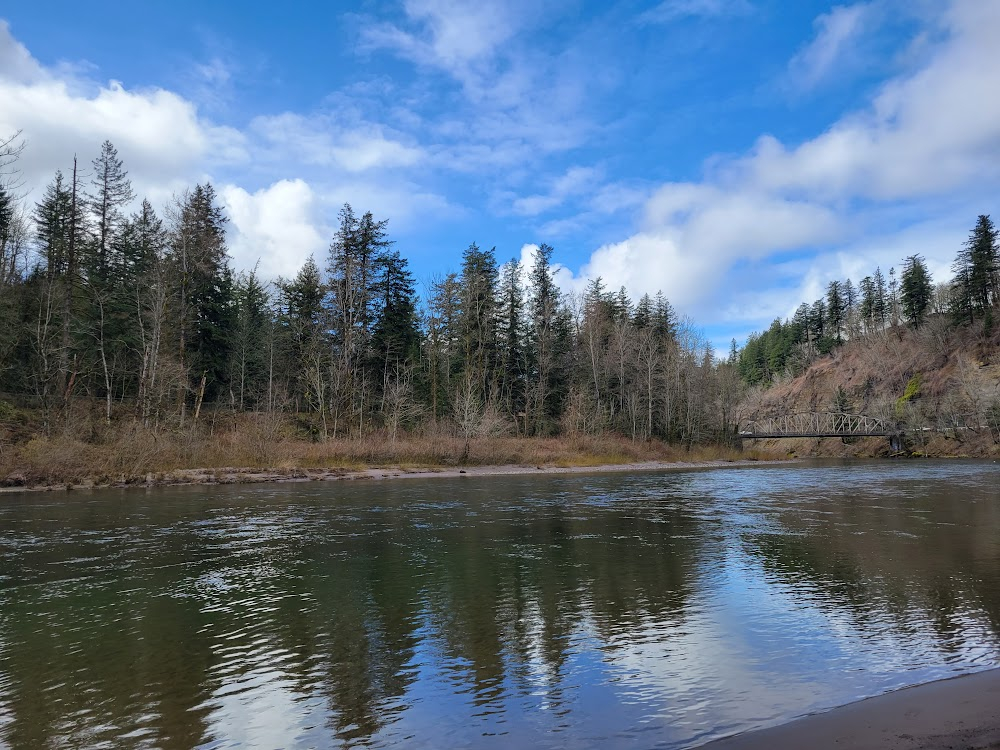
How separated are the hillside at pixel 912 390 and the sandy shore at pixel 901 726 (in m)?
87.8

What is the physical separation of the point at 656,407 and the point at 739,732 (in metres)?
66.7

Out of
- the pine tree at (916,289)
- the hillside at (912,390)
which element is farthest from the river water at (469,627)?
the pine tree at (916,289)

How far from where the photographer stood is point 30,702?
616 cm

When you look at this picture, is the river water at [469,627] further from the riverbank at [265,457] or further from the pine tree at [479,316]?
the pine tree at [479,316]

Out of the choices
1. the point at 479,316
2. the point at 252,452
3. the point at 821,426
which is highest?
the point at 479,316

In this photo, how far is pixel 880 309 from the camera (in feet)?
422

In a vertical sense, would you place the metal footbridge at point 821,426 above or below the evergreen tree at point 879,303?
below

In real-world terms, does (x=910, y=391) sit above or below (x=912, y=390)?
below

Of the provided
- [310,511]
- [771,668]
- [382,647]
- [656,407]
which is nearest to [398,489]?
[310,511]

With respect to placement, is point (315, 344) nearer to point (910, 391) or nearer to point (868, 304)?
point (910, 391)

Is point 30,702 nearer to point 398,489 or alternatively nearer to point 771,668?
point 771,668

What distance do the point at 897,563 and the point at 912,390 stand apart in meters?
104

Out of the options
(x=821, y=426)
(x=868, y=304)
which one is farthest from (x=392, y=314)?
(x=868, y=304)

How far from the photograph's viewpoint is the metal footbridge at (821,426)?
83.8 meters
